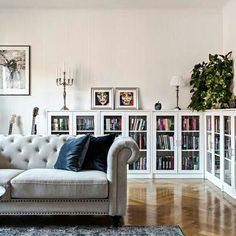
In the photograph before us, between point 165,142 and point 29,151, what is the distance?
8.09 feet

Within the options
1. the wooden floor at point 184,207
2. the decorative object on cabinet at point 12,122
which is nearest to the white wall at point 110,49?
the decorative object on cabinet at point 12,122

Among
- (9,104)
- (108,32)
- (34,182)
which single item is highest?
(108,32)

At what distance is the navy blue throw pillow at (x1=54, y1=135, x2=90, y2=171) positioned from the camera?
3.35 meters

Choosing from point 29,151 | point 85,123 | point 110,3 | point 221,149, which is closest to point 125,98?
point 85,123

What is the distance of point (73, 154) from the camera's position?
134 inches

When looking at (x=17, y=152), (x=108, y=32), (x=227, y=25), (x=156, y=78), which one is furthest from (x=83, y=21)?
(x=17, y=152)

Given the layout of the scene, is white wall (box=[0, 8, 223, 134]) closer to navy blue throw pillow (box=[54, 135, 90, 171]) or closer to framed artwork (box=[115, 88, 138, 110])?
framed artwork (box=[115, 88, 138, 110])

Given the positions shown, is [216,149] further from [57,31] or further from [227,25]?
[57,31]

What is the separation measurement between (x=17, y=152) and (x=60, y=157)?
1.78 ft

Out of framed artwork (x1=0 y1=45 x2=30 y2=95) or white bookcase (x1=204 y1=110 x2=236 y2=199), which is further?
framed artwork (x1=0 y1=45 x2=30 y2=95)

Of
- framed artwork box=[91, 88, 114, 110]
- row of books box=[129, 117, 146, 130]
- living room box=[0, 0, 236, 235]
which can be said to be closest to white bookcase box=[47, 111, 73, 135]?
living room box=[0, 0, 236, 235]

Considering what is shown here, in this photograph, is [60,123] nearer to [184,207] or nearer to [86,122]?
[86,122]

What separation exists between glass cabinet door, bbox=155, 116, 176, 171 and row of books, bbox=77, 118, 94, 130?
41.3 inches

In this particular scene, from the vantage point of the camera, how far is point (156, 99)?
5797 millimetres
